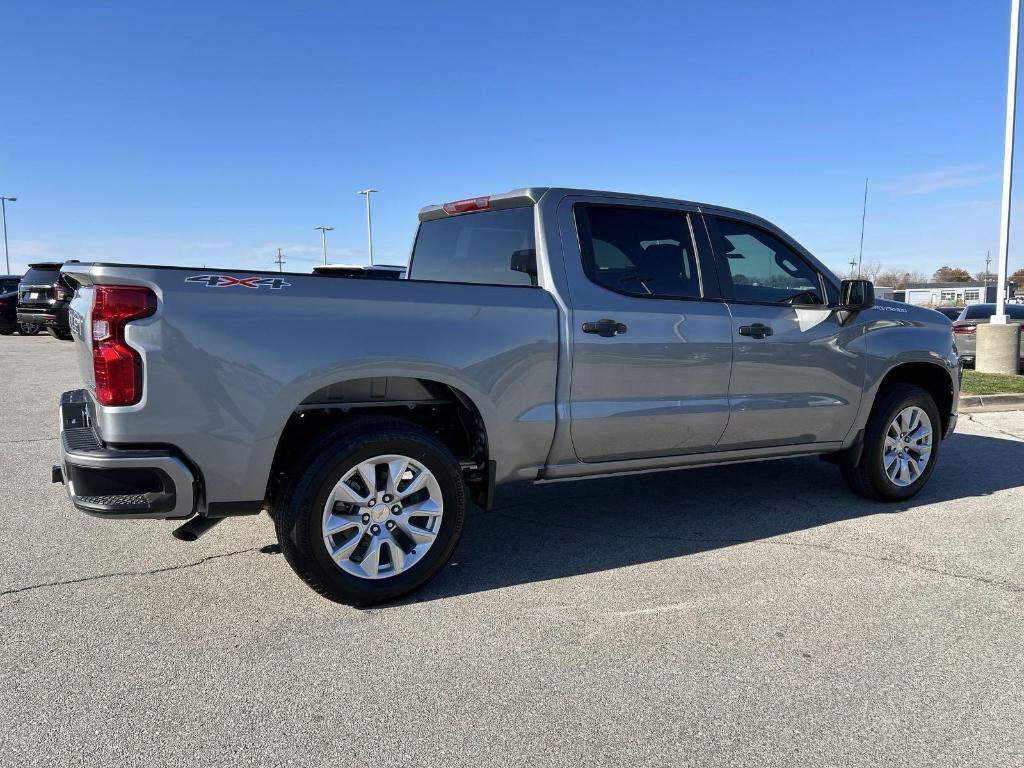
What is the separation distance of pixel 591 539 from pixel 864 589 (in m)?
1.45

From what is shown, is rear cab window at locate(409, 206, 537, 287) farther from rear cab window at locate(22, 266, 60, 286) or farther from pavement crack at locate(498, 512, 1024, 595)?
rear cab window at locate(22, 266, 60, 286)

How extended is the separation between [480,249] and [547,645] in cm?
242

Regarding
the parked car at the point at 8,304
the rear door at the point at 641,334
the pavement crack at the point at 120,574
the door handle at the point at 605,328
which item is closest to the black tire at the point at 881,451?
the rear door at the point at 641,334

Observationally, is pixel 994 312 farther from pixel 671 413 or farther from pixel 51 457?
pixel 51 457

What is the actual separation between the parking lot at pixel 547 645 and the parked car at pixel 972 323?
11254 mm

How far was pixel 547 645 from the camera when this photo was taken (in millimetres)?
3213

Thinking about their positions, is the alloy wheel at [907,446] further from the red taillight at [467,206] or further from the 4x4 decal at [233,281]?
the 4x4 decal at [233,281]

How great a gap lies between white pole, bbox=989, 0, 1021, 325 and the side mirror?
10971 millimetres

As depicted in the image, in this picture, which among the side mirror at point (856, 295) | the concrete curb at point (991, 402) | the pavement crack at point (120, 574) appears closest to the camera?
the pavement crack at point (120, 574)

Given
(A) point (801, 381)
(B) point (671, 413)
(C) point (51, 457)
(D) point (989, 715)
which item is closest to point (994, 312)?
(A) point (801, 381)

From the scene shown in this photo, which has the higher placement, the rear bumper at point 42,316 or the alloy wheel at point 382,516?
the rear bumper at point 42,316

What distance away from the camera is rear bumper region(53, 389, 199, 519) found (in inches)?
123

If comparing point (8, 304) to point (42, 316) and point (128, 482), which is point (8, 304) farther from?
point (128, 482)

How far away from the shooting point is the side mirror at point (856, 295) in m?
4.86
